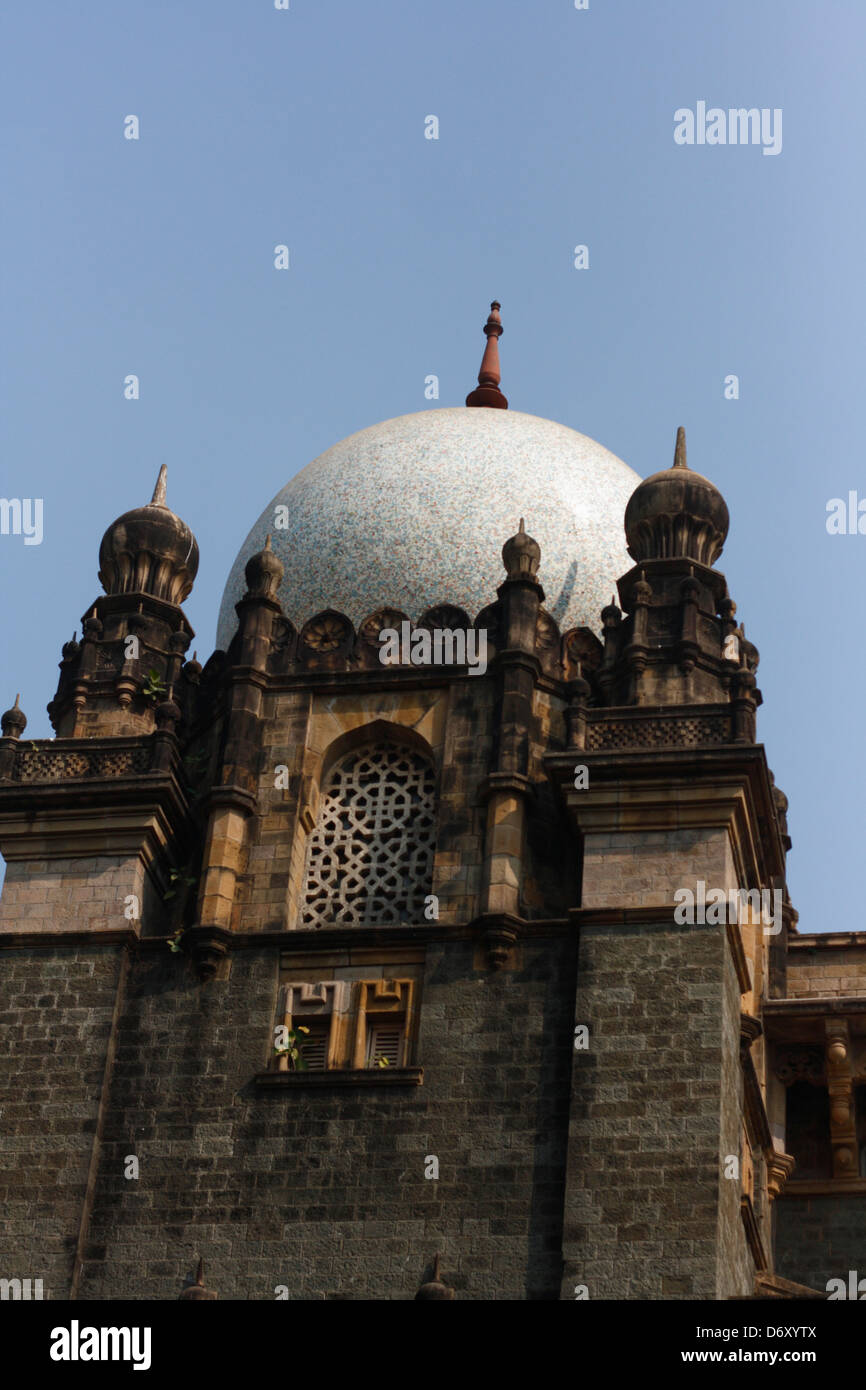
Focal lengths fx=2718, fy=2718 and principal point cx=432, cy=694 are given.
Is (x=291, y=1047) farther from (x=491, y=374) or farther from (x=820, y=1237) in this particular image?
(x=491, y=374)

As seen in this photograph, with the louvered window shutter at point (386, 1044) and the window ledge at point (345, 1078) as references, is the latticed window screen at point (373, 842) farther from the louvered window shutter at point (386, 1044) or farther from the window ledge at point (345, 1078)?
the window ledge at point (345, 1078)

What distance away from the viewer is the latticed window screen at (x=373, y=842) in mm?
28062

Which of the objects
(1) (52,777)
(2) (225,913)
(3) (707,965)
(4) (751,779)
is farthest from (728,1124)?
(1) (52,777)

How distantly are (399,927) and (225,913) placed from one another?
1815 millimetres

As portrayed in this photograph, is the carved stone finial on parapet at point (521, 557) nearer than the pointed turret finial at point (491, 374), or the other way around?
the carved stone finial on parapet at point (521, 557)

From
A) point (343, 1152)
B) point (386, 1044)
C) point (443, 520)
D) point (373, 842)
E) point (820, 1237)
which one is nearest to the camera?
point (343, 1152)

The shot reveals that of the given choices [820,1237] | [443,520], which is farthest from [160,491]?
[820,1237]

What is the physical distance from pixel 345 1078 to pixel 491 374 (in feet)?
40.6

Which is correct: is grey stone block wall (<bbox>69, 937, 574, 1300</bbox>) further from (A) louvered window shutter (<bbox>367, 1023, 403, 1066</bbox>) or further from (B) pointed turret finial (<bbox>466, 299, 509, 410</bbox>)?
(B) pointed turret finial (<bbox>466, 299, 509, 410</bbox>)

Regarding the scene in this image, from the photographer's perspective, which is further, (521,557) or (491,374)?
(491,374)

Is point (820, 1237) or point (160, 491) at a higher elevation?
point (160, 491)

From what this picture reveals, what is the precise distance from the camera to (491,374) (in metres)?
35.7

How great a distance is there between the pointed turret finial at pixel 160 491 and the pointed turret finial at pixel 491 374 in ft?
15.6

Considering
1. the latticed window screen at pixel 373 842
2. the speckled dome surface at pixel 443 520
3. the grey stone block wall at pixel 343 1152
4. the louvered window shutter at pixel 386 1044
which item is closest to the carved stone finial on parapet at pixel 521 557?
the speckled dome surface at pixel 443 520
